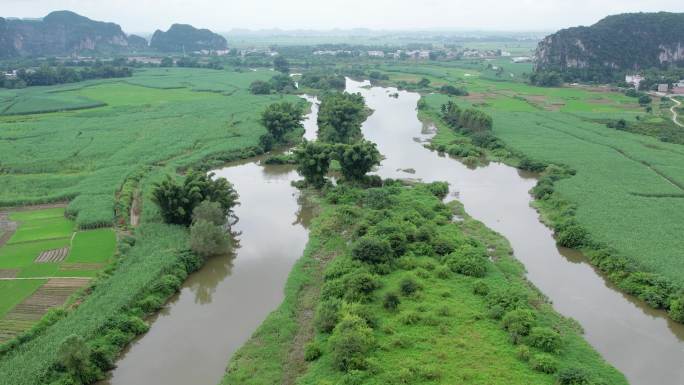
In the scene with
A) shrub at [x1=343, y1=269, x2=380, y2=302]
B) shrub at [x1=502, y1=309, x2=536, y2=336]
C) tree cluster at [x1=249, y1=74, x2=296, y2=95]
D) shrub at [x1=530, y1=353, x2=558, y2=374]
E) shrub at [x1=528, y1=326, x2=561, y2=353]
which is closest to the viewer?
shrub at [x1=530, y1=353, x2=558, y2=374]

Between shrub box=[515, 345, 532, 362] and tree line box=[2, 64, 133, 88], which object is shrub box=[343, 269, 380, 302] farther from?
tree line box=[2, 64, 133, 88]

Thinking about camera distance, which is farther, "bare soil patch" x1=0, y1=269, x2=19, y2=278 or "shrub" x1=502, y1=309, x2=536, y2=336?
"bare soil patch" x1=0, y1=269, x2=19, y2=278

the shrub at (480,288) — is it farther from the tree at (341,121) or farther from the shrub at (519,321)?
the tree at (341,121)

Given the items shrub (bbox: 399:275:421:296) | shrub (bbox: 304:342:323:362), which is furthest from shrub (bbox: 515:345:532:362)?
shrub (bbox: 304:342:323:362)

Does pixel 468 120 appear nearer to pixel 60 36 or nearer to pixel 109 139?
pixel 109 139

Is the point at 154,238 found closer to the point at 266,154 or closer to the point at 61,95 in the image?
the point at 266,154

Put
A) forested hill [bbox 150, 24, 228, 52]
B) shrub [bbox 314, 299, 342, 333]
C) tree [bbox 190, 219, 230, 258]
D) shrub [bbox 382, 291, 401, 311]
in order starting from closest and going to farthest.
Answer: shrub [bbox 314, 299, 342, 333], shrub [bbox 382, 291, 401, 311], tree [bbox 190, 219, 230, 258], forested hill [bbox 150, 24, 228, 52]
